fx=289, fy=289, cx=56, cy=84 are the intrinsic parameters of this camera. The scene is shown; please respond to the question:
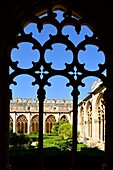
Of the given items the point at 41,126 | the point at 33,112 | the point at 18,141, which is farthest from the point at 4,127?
the point at 33,112

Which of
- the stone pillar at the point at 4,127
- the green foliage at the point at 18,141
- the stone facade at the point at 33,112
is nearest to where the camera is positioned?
the stone pillar at the point at 4,127

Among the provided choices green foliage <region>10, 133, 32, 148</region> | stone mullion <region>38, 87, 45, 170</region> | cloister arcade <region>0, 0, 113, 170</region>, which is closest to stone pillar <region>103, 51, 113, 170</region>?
cloister arcade <region>0, 0, 113, 170</region>

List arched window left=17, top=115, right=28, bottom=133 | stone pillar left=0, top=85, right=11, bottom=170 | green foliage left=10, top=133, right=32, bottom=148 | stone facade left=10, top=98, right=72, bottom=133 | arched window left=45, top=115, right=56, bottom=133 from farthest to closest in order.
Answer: arched window left=45, top=115, right=56, bottom=133 → arched window left=17, top=115, right=28, bottom=133 → stone facade left=10, top=98, right=72, bottom=133 → green foliage left=10, top=133, right=32, bottom=148 → stone pillar left=0, top=85, right=11, bottom=170

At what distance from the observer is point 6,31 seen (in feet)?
9.75

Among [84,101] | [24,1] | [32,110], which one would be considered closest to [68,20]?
[24,1]

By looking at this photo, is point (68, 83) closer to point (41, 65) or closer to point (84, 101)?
point (41, 65)

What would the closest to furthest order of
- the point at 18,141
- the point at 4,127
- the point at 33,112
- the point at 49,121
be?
the point at 4,127 → the point at 18,141 → the point at 33,112 → the point at 49,121

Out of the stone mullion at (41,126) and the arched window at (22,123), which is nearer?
the stone mullion at (41,126)

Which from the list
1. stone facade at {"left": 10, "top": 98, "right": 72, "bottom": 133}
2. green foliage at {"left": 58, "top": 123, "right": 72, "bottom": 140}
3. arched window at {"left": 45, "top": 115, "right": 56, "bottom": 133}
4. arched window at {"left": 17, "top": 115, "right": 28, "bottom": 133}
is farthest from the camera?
arched window at {"left": 45, "top": 115, "right": 56, "bottom": 133}

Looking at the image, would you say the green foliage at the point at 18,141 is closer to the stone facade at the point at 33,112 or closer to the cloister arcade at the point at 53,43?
the cloister arcade at the point at 53,43

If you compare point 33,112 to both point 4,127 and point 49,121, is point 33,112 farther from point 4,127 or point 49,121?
point 4,127

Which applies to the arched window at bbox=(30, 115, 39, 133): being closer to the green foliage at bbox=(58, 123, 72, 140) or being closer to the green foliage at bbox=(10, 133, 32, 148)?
the green foliage at bbox=(58, 123, 72, 140)

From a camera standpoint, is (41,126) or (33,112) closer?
(41,126)

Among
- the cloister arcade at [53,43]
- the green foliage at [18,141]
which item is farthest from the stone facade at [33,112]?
the cloister arcade at [53,43]
